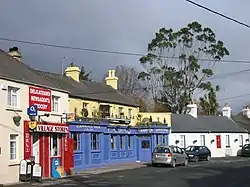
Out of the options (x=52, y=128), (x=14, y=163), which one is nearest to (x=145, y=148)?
(x=52, y=128)

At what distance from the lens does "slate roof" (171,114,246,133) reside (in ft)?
189

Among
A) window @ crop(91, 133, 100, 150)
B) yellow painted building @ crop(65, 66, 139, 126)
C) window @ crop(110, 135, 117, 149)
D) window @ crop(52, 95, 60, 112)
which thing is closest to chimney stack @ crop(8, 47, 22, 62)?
window @ crop(52, 95, 60, 112)

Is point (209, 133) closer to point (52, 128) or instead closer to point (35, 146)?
point (52, 128)

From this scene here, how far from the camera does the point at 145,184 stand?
→ 2405 cm

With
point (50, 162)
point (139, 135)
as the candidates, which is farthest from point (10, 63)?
point (139, 135)

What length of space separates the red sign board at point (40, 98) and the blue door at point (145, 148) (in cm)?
1852

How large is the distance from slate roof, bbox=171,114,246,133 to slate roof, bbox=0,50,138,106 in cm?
961

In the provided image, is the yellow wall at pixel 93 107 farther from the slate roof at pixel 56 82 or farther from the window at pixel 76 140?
the window at pixel 76 140

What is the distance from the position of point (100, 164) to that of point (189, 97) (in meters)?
28.6

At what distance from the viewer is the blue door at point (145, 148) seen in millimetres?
48688

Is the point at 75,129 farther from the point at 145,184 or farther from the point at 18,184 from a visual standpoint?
the point at 145,184

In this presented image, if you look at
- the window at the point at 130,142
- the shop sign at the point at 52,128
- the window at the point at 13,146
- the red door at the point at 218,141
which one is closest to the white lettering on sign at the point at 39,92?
the shop sign at the point at 52,128

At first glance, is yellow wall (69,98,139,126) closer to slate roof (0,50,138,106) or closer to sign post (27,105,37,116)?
slate roof (0,50,138,106)

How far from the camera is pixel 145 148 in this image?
161 feet
